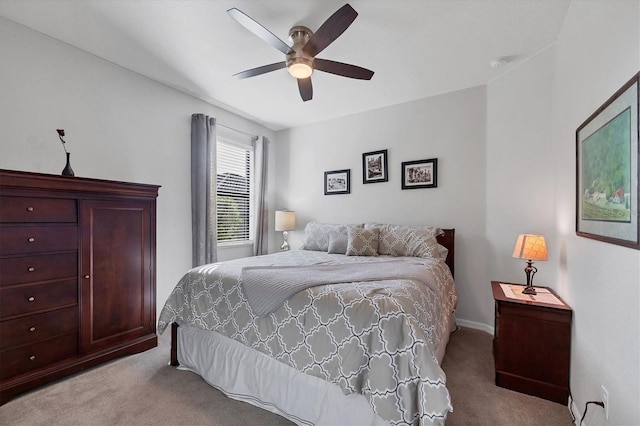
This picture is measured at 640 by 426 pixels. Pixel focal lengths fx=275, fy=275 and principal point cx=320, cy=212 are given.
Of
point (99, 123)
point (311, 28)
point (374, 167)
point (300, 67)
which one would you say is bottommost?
point (374, 167)

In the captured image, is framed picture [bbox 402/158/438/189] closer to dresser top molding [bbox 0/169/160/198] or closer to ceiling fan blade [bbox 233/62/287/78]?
ceiling fan blade [bbox 233/62/287/78]

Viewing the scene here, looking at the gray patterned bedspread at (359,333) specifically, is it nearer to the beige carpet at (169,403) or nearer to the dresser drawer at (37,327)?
the beige carpet at (169,403)

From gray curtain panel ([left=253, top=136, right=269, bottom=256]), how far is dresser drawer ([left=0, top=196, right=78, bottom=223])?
2368 mm

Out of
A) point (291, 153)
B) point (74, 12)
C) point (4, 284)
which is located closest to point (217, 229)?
point (291, 153)

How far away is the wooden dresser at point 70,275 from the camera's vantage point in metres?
1.85

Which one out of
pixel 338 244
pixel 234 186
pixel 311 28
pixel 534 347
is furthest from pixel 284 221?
pixel 534 347

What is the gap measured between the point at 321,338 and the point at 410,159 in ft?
9.04

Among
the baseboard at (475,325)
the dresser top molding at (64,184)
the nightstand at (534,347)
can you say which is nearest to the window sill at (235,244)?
the dresser top molding at (64,184)

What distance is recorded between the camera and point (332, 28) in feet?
5.85

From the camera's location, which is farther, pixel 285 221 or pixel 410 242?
pixel 285 221

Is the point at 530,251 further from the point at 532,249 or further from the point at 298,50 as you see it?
the point at 298,50

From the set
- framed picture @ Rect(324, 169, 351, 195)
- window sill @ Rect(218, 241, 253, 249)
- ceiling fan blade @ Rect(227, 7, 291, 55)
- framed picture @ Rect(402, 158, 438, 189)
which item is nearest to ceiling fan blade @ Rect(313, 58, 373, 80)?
ceiling fan blade @ Rect(227, 7, 291, 55)

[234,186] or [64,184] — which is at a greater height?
[234,186]

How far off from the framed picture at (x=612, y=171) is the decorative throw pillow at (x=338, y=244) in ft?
6.84
